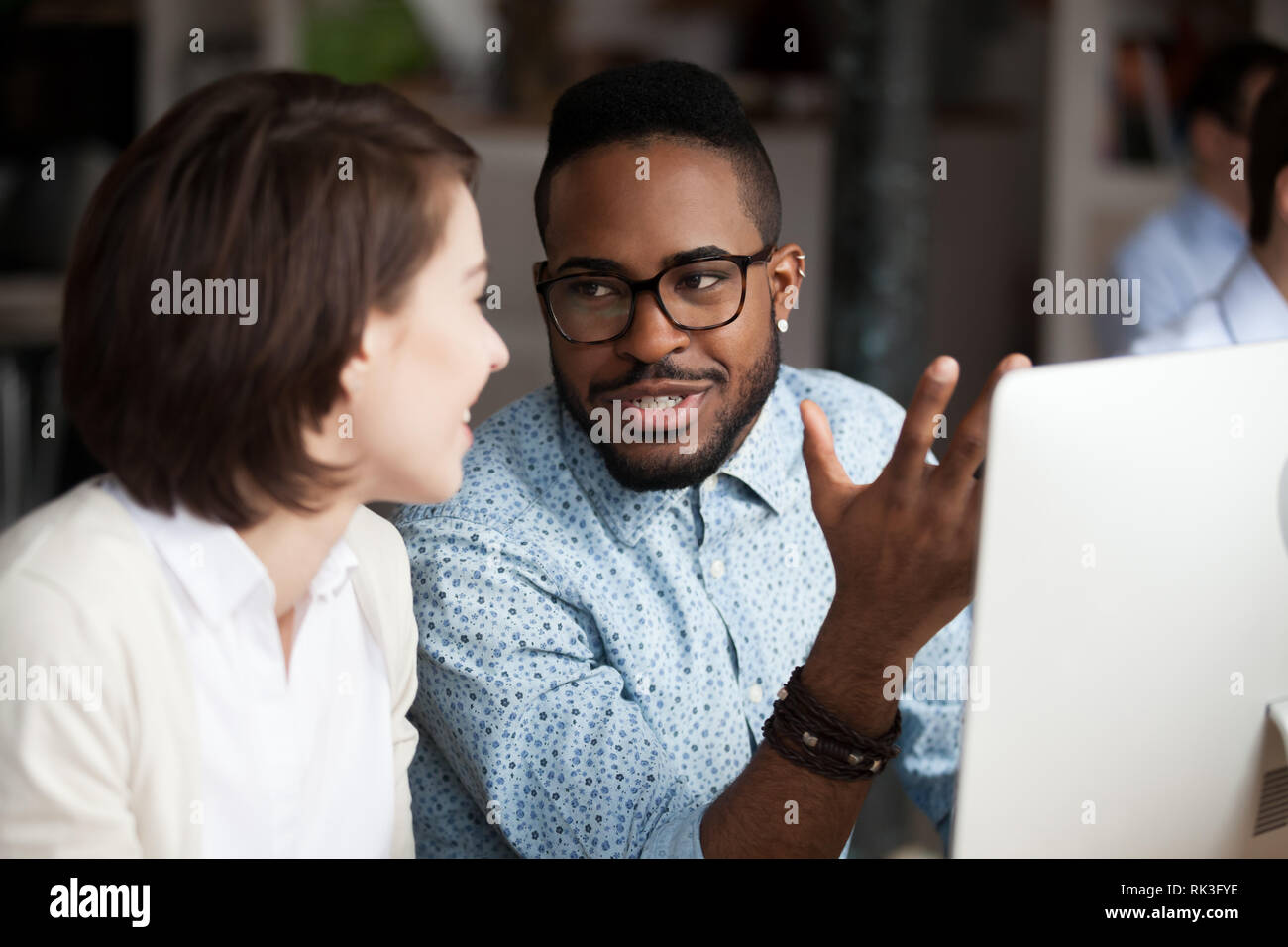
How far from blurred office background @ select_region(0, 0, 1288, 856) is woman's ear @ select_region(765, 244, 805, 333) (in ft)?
5.46

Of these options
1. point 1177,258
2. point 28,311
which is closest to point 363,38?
point 28,311

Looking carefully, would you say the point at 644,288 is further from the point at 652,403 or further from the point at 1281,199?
the point at 1281,199

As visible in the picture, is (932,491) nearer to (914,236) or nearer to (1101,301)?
(914,236)

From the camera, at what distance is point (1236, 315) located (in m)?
1.59

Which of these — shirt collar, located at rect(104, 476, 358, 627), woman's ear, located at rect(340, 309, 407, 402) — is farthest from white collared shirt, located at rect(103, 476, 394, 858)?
woman's ear, located at rect(340, 309, 407, 402)

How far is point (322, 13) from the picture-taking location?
329 cm

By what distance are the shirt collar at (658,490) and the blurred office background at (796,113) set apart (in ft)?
5.31

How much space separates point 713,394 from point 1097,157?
276cm

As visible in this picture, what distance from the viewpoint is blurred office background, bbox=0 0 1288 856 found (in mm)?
3092

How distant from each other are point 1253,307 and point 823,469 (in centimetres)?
101

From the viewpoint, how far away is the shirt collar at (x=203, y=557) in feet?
2.53

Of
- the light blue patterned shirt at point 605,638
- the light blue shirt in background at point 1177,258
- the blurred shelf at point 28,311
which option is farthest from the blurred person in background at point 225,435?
the blurred shelf at point 28,311

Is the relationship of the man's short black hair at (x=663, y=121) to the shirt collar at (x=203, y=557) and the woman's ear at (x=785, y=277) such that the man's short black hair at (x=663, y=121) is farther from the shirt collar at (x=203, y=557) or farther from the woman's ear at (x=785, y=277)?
the shirt collar at (x=203, y=557)
